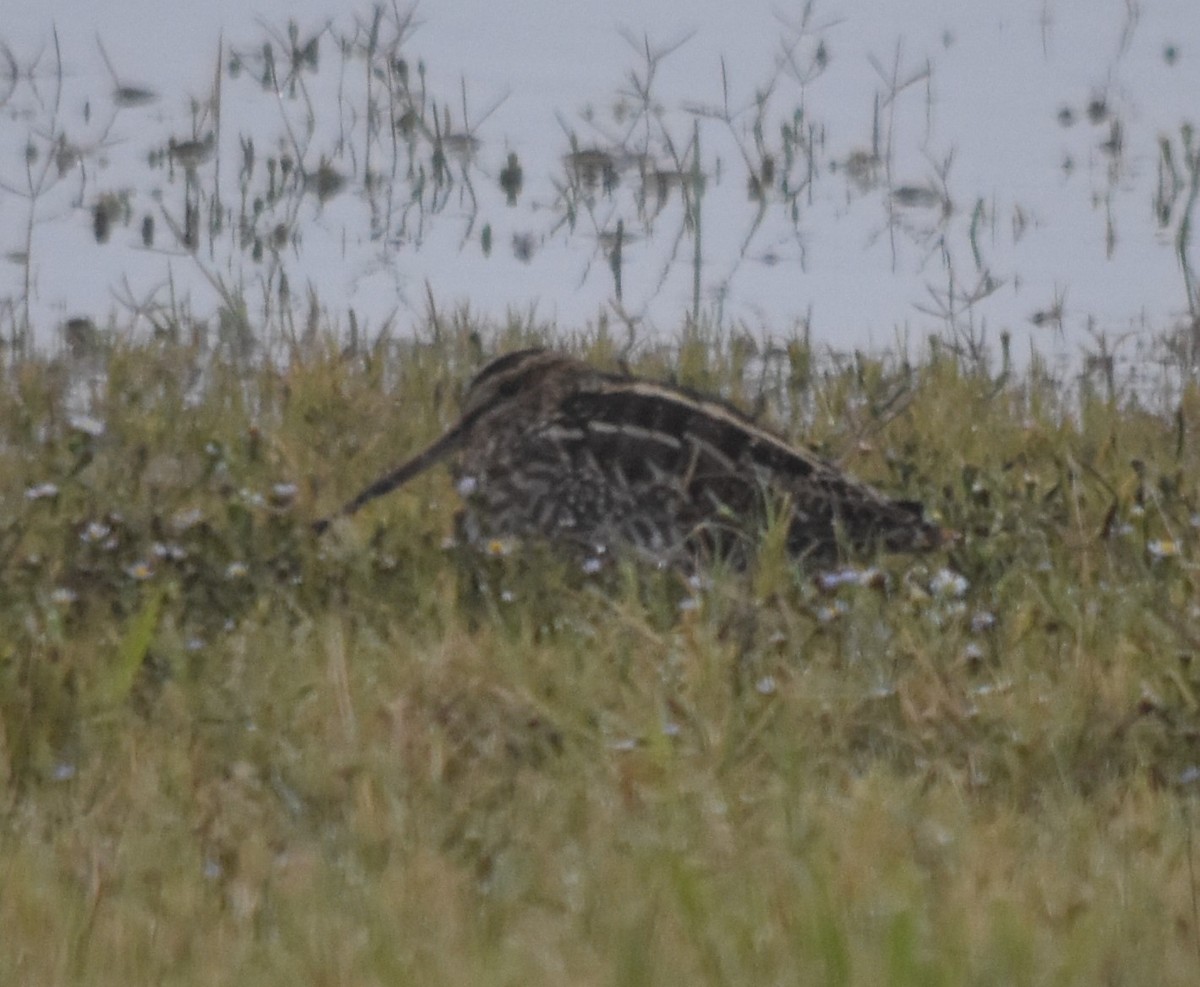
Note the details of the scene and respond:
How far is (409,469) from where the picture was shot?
580 centimetres

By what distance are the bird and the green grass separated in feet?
0.44

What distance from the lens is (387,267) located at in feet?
30.6

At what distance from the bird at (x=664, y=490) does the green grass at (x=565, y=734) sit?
0.44 ft

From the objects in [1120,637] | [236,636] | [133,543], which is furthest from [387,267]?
[1120,637]

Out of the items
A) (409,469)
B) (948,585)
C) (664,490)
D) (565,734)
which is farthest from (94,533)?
(948,585)

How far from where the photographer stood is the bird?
17.1 ft

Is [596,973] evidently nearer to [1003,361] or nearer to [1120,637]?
[1120,637]

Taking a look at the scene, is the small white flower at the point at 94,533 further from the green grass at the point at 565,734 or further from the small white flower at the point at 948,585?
the small white flower at the point at 948,585

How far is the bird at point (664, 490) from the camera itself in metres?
5.21

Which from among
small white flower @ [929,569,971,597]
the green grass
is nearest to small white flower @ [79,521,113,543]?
the green grass

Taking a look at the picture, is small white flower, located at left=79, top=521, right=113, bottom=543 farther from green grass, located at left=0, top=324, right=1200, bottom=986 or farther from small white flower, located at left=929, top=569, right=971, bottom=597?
small white flower, located at left=929, top=569, right=971, bottom=597

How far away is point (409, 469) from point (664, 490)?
80 centimetres

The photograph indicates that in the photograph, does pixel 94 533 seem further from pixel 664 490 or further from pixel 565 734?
pixel 565 734

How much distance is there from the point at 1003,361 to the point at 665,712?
4.20 m
